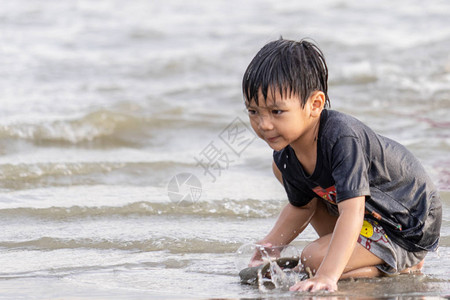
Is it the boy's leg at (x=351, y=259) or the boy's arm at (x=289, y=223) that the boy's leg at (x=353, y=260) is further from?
the boy's arm at (x=289, y=223)

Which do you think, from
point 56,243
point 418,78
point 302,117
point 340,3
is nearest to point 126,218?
point 56,243

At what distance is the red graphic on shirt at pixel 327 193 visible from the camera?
9.52 ft

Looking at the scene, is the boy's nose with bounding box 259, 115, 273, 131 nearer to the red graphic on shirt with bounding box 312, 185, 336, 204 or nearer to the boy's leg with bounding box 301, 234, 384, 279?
the red graphic on shirt with bounding box 312, 185, 336, 204

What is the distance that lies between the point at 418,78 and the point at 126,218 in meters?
5.30

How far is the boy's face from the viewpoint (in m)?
2.69

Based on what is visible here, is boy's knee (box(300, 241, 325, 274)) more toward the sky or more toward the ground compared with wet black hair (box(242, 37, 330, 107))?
more toward the ground

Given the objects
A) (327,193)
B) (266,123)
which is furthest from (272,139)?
(327,193)

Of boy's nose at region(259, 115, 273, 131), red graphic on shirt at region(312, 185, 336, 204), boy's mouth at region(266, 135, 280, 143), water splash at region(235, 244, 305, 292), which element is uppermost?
boy's nose at region(259, 115, 273, 131)

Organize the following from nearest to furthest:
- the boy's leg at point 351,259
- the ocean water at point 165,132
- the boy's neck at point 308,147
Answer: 1. the boy's neck at point 308,147
2. the boy's leg at point 351,259
3. the ocean water at point 165,132

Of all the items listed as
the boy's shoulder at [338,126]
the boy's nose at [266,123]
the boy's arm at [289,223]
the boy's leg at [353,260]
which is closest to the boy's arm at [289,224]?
the boy's arm at [289,223]

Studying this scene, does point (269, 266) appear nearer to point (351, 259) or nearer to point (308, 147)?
point (351, 259)

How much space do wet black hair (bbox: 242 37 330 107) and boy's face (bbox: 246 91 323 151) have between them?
2cm

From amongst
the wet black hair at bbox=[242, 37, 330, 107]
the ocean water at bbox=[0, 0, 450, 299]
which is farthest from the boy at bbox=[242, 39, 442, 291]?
the ocean water at bbox=[0, 0, 450, 299]

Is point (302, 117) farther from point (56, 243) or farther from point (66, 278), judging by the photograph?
point (56, 243)
